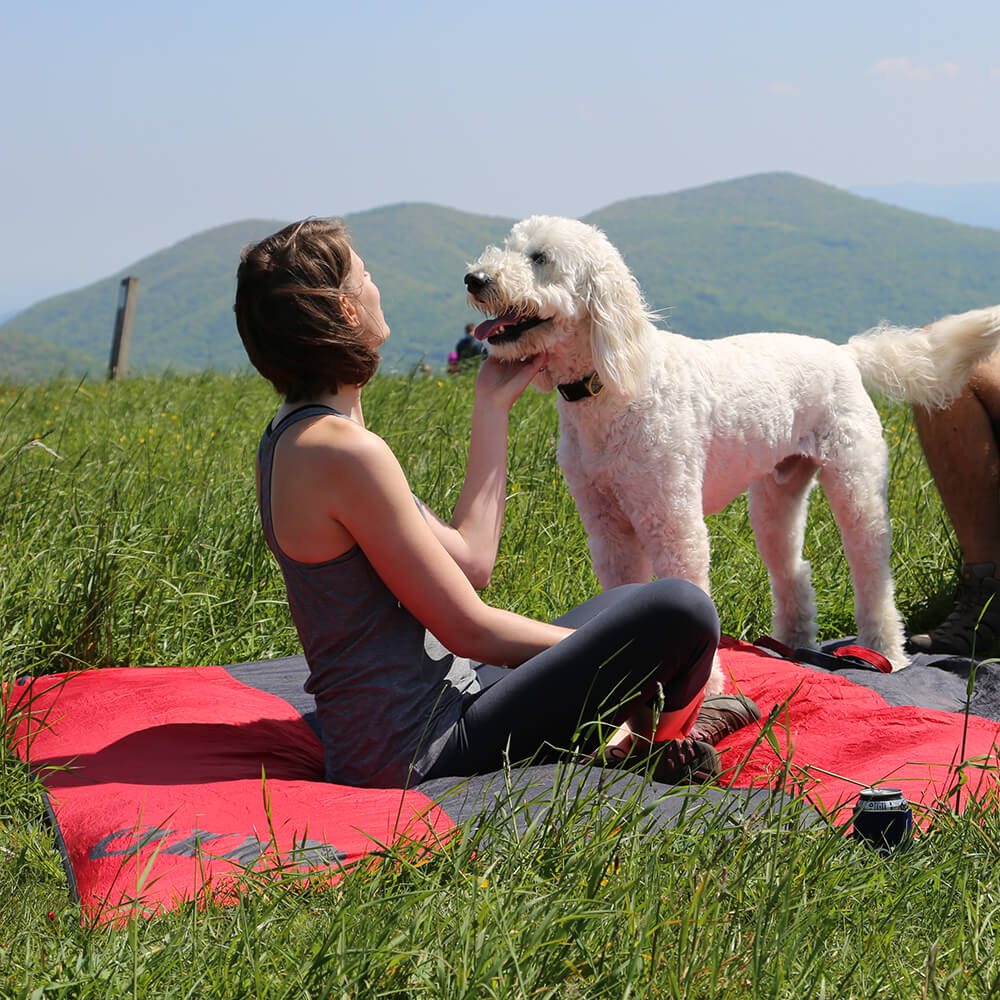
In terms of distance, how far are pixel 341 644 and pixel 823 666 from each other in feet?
7.42

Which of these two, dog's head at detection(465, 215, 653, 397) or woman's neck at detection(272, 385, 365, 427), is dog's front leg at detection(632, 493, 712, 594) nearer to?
dog's head at detection(465, 215, 653, 397)

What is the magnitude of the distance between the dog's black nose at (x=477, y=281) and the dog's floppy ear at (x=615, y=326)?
0.33 m

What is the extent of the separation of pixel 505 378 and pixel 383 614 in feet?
2.82

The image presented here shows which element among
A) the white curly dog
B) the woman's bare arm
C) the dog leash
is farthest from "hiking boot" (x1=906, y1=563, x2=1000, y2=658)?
the woman's bare arm

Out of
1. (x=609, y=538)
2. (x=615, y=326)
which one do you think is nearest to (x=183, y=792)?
(x=609, y=538)

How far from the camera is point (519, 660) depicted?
8.57 feet

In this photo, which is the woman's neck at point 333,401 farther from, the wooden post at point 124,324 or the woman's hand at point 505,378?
the wooden post at point 124,324

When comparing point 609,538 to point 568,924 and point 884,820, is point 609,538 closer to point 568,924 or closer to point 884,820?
point 884,820

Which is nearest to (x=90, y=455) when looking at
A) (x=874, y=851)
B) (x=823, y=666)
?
(x=823, y=666)

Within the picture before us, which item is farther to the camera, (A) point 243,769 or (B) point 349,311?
(A) point 243,769

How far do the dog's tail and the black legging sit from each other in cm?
226

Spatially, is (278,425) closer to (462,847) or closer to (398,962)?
(462,847)

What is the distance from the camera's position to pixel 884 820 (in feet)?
7.01

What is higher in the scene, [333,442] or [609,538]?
[333,442]
